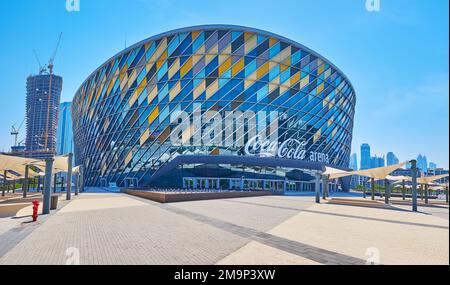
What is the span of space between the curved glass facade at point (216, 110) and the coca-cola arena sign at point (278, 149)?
16 cm

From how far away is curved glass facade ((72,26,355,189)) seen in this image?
150ft

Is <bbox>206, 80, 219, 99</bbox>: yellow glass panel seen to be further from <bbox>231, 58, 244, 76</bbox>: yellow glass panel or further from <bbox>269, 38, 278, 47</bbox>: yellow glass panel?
<bbox>269, 38, 278, 47</bbox>: yellow glass panel

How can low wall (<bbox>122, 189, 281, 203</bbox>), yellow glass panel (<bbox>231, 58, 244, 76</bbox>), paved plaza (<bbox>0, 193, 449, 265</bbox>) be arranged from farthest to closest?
yellow glass panel (<bbox>231, 58, 244, 76</bbox>) → low wall (<bbox>122, 189, 281, 203</bbox>) → paved plaza (<bbox>0, 193, 449, 265</bbox>)

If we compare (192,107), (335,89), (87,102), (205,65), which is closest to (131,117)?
(192,107)

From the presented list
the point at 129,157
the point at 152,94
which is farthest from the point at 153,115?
the point at 129,157

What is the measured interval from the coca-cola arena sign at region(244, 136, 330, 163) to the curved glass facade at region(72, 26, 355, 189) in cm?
16

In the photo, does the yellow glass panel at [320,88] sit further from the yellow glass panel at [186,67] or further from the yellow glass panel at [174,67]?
the yellow glass panel at [174,67]

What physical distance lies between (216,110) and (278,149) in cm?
1199

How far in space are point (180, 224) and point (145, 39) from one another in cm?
4444

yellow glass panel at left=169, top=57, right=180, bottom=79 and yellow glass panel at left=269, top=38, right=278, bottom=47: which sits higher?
yellow glass panel at left=269, top=38, right=278, bottom=47

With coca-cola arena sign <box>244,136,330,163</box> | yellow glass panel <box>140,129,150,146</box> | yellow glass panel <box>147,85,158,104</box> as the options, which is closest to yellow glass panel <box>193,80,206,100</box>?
yellow glass panel <box>147,85,158,104</box>

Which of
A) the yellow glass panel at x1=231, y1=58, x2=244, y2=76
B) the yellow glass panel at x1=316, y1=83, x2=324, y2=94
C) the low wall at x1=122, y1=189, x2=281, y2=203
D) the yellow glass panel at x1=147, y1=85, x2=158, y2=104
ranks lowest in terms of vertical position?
the low wall at x1=122, y1=189, x2=281, y2=203

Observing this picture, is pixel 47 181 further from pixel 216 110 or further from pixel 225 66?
pixel 225 66
